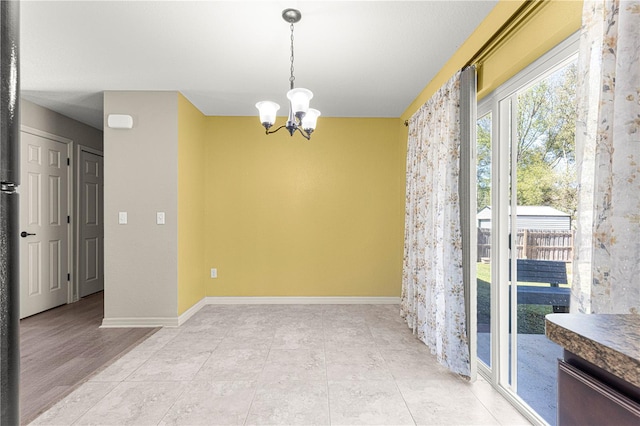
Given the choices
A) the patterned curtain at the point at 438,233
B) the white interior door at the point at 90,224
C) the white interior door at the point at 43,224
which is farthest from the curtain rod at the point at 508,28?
the white interior door at the point at 90,224

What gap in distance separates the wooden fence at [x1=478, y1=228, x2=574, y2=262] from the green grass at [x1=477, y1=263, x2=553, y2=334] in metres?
0.22

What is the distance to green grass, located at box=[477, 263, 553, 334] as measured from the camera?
6.09 ft

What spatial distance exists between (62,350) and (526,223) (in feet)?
12.5

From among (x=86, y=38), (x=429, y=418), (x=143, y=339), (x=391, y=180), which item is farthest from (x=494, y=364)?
(x=86, y=38)

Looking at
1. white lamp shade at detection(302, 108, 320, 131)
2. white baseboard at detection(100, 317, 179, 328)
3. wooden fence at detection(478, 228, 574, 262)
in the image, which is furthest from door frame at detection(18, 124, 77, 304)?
wooden fence at detection(478, 228, 574, 262)

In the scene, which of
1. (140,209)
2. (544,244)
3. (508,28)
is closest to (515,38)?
(508,28)

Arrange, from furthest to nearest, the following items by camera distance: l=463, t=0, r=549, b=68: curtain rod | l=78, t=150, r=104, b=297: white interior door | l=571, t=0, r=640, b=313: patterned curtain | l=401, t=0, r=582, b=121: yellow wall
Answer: l=78, t=150, r=104, b=297: white interior door, l=463, t=0, r=549, b=68: curtain rod, l=401, t=0, r=582, b=121: yellow wall, l=571, t=0, r=640, b=313: patterned curtain

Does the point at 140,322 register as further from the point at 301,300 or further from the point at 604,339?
the point at 604,339

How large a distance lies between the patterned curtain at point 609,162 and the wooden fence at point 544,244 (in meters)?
0.65

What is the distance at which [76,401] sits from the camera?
1.97 meters

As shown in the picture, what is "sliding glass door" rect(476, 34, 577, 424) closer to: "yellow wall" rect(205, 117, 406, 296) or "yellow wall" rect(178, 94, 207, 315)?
"yellow wall" rect(205, 117, 406, 296)

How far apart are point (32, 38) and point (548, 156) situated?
3.64 metres

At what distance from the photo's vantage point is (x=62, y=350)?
2.73 m

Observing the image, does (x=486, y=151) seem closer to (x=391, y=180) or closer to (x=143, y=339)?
(x=391, y=180)
